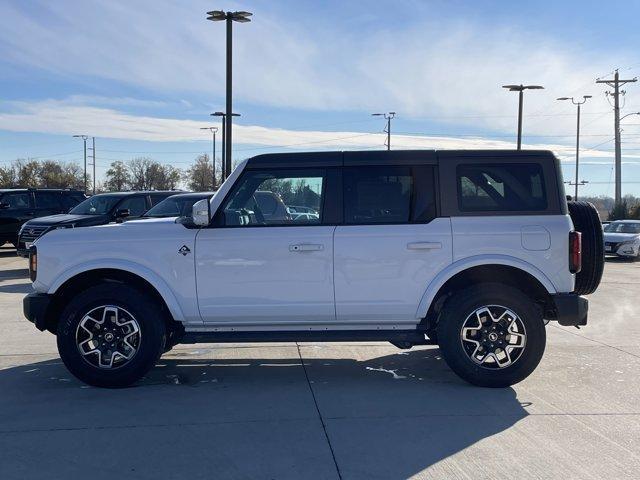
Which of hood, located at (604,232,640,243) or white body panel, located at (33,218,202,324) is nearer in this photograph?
white body panel, located at (33,218,202,324)

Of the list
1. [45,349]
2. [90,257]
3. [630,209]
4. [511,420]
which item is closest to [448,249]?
[511,420]

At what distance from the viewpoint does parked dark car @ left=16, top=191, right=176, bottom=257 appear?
→ 1522 centimetres

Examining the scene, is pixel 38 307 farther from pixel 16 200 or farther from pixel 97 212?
pixel 16 200

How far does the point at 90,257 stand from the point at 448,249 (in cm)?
317

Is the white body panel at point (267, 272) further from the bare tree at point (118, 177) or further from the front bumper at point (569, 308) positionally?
the bare tree at point (118, 177)

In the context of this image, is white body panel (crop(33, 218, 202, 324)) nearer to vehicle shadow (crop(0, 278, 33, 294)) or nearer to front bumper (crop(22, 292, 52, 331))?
front bumper (crop(22, 292, 52, 331))

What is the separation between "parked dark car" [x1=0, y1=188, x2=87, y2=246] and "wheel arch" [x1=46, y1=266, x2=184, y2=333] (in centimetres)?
1417

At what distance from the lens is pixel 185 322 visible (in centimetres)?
604

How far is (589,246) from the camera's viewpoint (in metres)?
6.23

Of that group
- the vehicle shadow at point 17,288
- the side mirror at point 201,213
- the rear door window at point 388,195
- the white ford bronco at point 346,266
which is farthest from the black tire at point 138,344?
the vehicle shadow at point 17,288

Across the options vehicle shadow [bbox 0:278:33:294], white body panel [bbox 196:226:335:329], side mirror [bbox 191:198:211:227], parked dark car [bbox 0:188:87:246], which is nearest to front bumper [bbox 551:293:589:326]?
white body panel [bbox 196:226:335:329]

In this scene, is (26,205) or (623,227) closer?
(26,205)

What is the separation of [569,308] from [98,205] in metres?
12.9

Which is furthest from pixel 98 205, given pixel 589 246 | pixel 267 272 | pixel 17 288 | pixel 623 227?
pixel 623 227
